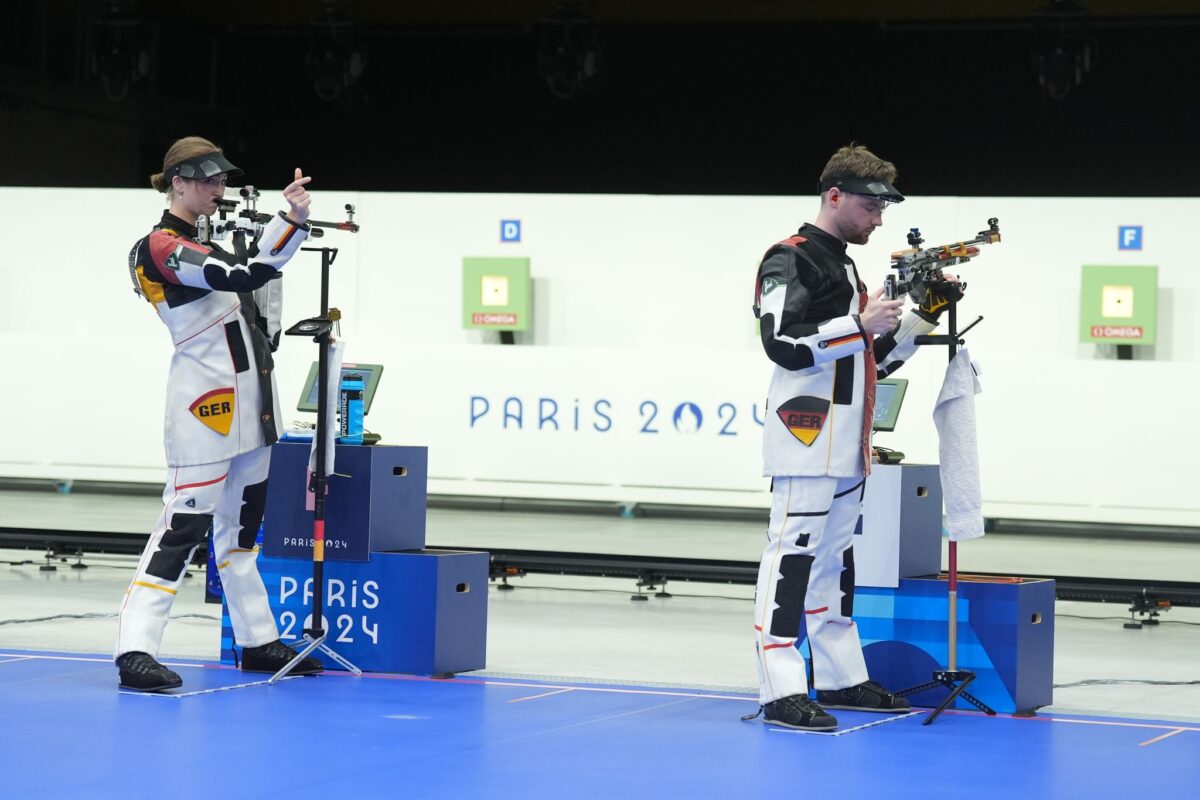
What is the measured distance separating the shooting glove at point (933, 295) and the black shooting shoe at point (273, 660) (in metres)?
2.53

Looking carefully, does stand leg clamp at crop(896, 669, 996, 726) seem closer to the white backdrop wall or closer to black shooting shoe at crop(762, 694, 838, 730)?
black shooting shoe at crop(762, 694, 838, 730)

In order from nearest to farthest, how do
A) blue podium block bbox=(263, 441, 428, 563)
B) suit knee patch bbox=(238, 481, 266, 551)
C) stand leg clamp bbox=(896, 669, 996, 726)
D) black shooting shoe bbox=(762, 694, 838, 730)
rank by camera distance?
black shooting shoe bbox=(762, 694, 838, 730) → stand leg clamp bbox=(896, 669, 996, 726) → suit knee patch bbox=(238, 481, 266, 551) → blue podium block bbox=(263, 441, 428, 563)

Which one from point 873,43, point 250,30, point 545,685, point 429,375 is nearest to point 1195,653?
point 545,685

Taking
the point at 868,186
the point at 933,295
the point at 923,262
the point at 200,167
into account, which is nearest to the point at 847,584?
the point at 933,295

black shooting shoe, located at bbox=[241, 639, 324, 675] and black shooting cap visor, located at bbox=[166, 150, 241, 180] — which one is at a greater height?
black shooting cap visor, located at bbox=[166, 150, 241, 180]

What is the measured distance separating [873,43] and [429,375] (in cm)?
479

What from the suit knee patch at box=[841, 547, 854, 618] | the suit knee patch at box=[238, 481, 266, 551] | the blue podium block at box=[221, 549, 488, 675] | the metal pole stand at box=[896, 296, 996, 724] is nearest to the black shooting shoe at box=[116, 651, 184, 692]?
the suit knee patch at box=[238, 481, 266, 551]

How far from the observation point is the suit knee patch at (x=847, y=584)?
5719mm

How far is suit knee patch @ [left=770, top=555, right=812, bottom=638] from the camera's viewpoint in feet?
17.7

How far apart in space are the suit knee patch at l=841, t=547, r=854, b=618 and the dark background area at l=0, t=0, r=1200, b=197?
29.6 feet

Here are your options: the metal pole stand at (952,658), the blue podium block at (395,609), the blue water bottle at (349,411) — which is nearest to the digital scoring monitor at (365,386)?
the blue water bottle at (349,411)

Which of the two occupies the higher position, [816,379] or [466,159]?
[466,159]

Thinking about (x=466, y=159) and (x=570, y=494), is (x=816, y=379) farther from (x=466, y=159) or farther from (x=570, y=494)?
(x=466, y=159)

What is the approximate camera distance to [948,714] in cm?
576
